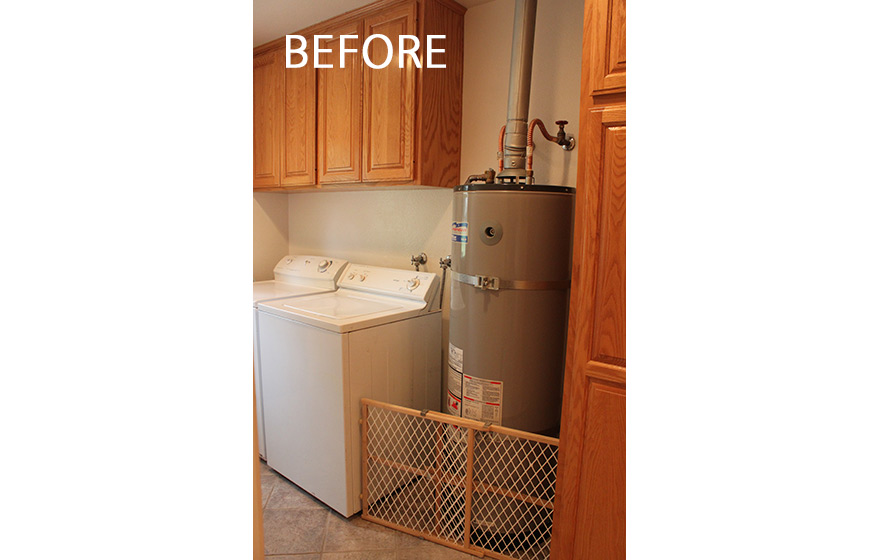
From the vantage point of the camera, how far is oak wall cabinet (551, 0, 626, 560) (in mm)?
1154

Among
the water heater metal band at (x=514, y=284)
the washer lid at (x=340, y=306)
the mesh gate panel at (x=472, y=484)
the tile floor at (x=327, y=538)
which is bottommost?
the tile floor at (x=327, y=538)

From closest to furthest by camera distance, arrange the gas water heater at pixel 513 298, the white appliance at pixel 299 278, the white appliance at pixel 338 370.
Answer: the gas water heater at pixel 513 298 < the white appliance at pixel 338 370 < the white appliance at pixel 299 278

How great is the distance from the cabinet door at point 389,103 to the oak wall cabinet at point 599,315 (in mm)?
1120

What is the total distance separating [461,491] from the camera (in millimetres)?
1881

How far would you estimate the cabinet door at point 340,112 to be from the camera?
2393 mm

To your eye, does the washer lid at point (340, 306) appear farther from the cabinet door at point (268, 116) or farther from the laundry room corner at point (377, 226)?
the cabinet door at point (268, 116)

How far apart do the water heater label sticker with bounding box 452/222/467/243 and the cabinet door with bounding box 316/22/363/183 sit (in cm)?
76

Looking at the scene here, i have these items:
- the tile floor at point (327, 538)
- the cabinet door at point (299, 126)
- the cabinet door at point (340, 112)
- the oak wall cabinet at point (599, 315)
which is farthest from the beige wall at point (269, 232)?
the oak wall cabinet at point (599, 315)

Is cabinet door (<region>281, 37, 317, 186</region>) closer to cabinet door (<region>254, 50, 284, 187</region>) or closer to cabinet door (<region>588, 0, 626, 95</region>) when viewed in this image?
cabinet door (<region>254, 50, 284, 187</region>)

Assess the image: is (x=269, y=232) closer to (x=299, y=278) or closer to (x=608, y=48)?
(x=299, y=278)
